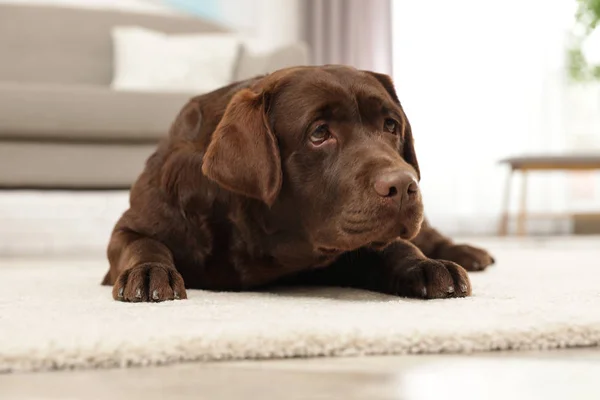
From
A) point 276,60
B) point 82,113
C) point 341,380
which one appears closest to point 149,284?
point 341,380

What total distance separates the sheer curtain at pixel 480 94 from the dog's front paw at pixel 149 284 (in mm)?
4969

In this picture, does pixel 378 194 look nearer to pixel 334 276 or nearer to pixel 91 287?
pixel 334 276

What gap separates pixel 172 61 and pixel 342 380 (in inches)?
163

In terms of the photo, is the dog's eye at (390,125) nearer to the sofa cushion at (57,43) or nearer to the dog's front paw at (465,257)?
the dog's front paw at (465,257)

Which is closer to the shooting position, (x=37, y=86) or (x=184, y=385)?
(x=184, y=385)

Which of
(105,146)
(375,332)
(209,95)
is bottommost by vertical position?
(105,146)

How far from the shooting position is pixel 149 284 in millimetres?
1485

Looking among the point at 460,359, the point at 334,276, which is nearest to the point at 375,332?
the point at 460,359

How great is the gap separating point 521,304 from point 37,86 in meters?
2.98

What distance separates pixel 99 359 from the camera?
0.98m

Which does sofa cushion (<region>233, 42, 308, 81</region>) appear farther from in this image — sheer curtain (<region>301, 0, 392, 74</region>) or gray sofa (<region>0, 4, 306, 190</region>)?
sheer curtain (<region>301, 0, 392, 74</region>)

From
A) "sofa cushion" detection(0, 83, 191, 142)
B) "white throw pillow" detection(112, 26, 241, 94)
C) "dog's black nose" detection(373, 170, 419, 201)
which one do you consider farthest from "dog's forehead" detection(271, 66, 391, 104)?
"white throw pillow" detection(112, 26, 241, 94)

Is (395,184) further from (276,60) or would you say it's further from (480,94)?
(480,94)

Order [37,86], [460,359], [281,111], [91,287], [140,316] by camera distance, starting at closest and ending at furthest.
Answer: [460,359], [140,316], [281,111], [91,287], [37,86]
